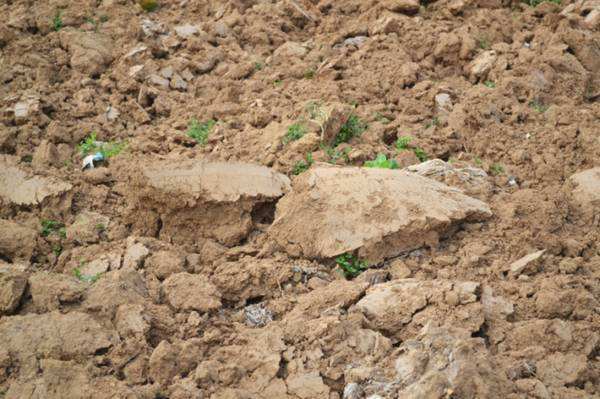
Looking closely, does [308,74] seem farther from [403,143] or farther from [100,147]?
[100,147]

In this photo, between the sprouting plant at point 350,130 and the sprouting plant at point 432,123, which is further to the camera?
the sprouting plant at point 432,123

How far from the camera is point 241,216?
4.31 m

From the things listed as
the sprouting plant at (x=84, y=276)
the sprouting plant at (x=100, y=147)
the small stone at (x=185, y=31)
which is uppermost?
the small stone at (x=185, y=31)

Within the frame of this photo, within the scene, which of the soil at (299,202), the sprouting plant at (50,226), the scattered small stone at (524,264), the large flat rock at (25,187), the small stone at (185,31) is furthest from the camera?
the small stone at (185,31)

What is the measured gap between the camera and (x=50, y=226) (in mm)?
4383

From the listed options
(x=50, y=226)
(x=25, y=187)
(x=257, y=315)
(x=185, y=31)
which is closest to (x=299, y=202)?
(x=257, y=315)

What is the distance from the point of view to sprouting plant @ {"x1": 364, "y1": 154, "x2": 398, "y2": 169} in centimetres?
473

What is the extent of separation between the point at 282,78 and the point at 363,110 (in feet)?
3.42

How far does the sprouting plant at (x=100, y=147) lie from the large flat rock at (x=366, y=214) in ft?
6.04

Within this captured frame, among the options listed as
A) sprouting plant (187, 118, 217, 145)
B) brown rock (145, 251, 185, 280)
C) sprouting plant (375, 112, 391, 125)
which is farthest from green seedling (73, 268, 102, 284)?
sprouting plant (375, 112, 391, 125)

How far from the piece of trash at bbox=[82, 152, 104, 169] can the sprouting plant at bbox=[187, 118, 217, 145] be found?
0.81 metres

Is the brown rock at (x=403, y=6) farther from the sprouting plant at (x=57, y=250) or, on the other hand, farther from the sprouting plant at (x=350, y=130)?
the sprouting plant at (x=57, y=250)

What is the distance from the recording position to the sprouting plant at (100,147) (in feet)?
17.3

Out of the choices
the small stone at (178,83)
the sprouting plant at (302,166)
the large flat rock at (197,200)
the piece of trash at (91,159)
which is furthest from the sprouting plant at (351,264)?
the small stone at (178,83)
